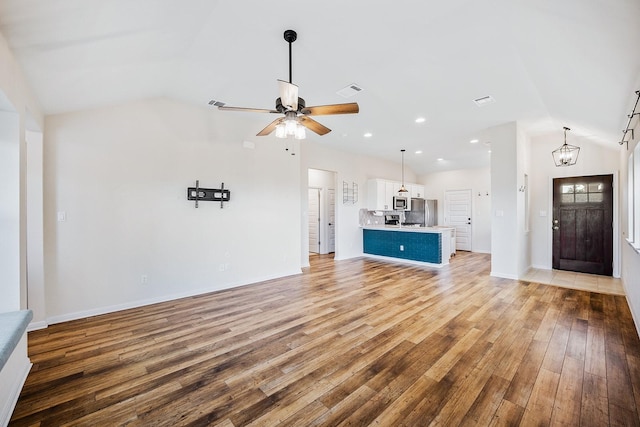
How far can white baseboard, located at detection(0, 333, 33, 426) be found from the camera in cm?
168

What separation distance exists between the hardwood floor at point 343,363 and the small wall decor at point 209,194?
61.0 inches

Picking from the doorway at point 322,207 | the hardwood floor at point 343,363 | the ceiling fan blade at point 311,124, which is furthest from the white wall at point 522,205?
the doorway at point 322,207

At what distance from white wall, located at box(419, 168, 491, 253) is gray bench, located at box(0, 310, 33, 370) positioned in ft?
31.6

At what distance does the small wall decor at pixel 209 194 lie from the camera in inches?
165

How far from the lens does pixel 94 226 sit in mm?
3453

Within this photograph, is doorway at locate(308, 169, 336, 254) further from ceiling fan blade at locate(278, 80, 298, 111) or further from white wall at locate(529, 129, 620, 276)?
ceiling fan blade at locate(278, 80, 298, 111)

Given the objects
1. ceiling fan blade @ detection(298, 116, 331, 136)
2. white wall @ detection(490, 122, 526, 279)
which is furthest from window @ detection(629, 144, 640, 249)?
ceiling fan blade @ detection(298, 116, 331, 136)

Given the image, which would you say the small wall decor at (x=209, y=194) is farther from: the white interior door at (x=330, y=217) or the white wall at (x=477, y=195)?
the white wall at (x=477, y=195)

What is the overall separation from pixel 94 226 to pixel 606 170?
343 inches

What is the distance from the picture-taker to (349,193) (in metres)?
7.35

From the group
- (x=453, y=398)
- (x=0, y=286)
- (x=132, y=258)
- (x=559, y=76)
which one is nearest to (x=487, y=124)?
(x=559, y=76)

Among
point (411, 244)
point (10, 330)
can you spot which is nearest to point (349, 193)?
point (411, 244)

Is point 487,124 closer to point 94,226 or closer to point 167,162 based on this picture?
point 167,162

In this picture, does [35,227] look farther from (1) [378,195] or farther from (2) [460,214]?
(2) [460,214]
